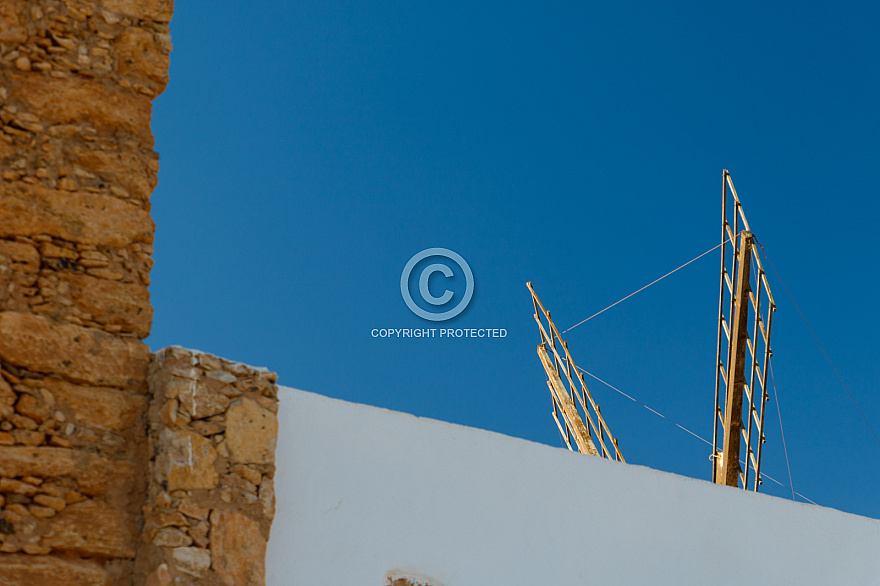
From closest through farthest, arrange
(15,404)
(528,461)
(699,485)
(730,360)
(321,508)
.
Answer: (15,404), (321,508), (528,461), (699,485), (730,360)

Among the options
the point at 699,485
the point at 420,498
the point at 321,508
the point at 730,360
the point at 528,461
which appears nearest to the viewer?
the point at 321,508

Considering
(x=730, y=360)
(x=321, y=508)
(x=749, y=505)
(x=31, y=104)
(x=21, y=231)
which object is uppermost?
(x=730, y=360)

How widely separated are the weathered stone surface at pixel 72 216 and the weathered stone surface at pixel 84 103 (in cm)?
28

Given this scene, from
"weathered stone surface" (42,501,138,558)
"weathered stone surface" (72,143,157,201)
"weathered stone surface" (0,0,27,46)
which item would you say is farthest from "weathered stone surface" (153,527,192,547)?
"weathered stone surface" (0,0,27,46)

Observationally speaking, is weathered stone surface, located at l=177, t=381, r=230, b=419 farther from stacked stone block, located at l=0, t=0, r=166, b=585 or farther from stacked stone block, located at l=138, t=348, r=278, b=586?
stacked stone block, located at l=0, t=0, r=166, b=585

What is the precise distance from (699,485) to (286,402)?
7.83 ft

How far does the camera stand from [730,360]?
777cm

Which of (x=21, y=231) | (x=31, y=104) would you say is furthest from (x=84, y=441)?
(x=31, y=104)

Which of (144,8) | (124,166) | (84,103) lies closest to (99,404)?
(124,166)

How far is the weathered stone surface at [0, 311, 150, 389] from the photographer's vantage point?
2.93m

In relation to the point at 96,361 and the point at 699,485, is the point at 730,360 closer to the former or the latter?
the point at 699,485

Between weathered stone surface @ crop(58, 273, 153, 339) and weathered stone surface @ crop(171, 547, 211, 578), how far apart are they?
80 centimetres

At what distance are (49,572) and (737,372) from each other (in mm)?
6244

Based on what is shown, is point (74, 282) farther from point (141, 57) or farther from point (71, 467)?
point (141, 57)
